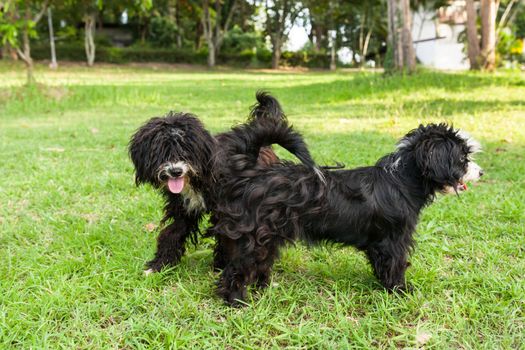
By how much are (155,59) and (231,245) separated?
38.8 metres

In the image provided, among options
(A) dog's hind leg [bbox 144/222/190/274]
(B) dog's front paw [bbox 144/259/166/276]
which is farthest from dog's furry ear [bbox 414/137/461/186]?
(B) dog's front paw [bbox 144/259/166/276]

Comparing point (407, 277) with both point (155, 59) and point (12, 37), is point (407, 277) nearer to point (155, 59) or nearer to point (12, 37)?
point (12, 37)

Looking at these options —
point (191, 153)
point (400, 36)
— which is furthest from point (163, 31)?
point (191, 153)

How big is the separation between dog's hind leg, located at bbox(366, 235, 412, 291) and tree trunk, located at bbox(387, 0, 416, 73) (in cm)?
1221

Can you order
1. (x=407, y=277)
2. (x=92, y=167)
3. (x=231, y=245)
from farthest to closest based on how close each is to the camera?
(x=92, y=167)
(x=407, y=277)
(x=231, y=245)

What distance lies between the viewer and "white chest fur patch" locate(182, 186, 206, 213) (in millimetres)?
3160

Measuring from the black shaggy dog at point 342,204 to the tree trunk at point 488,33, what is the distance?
17.1 meters

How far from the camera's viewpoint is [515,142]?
716 cm

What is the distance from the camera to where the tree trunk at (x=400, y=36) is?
1377 centimetres

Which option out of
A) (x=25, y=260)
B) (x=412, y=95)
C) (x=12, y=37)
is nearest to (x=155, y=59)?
(x=12, y=37)

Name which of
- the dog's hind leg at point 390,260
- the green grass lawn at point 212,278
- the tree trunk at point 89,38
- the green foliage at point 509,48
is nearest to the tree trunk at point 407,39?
the green grass lawn at point 212,278

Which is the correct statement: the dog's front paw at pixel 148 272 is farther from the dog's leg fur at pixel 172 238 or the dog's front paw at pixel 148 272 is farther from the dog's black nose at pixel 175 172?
the dog's black nose at pixel 175 172

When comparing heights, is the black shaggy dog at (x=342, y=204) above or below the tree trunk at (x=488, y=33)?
below

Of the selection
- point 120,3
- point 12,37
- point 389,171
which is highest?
point 120,3
